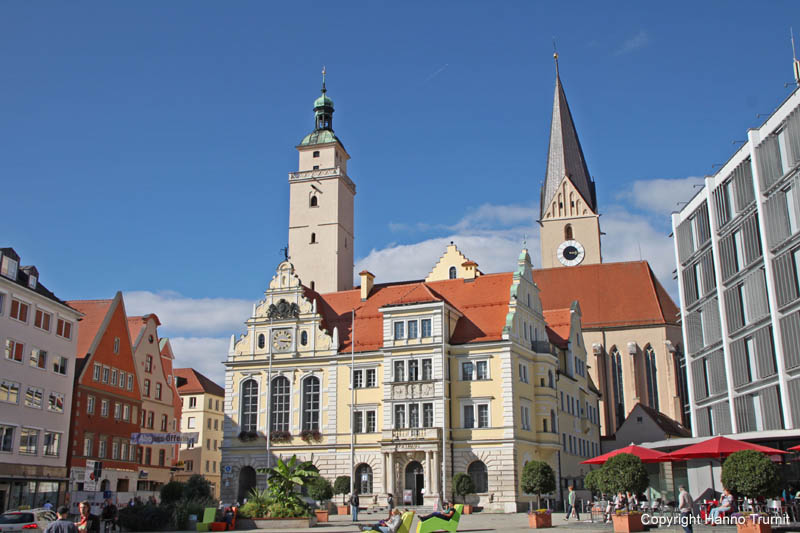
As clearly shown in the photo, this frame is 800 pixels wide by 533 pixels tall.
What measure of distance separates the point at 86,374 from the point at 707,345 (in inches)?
1517

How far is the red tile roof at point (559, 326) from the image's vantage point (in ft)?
206

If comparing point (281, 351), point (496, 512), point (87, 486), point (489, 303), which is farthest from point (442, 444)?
point (87, 486)

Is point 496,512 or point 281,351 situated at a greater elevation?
point 281,351

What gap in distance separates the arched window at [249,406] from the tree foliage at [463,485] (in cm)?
1597

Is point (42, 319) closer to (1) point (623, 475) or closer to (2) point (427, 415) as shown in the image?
(2) point (427, 415)

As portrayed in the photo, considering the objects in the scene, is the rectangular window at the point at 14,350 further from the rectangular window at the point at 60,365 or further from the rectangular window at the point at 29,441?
the rectangular window at the point at 29,441

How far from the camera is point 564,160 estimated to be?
10269 centimetres

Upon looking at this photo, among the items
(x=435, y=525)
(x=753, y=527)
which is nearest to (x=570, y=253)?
(x=753, y=527)

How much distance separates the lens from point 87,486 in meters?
27.1

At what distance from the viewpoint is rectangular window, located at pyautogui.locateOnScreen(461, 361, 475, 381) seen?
2052 inches

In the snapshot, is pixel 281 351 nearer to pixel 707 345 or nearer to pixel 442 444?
pixel 442 444

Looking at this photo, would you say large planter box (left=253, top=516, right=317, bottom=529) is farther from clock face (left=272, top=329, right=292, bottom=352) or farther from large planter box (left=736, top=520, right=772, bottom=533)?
clock face (left=272, top=329, right=292, bottom=352)

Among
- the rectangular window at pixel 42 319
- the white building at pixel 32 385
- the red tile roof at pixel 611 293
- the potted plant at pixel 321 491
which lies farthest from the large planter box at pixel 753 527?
the red tile roof at pixel 611 293

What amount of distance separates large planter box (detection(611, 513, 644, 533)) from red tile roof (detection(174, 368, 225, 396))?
66.5 m
